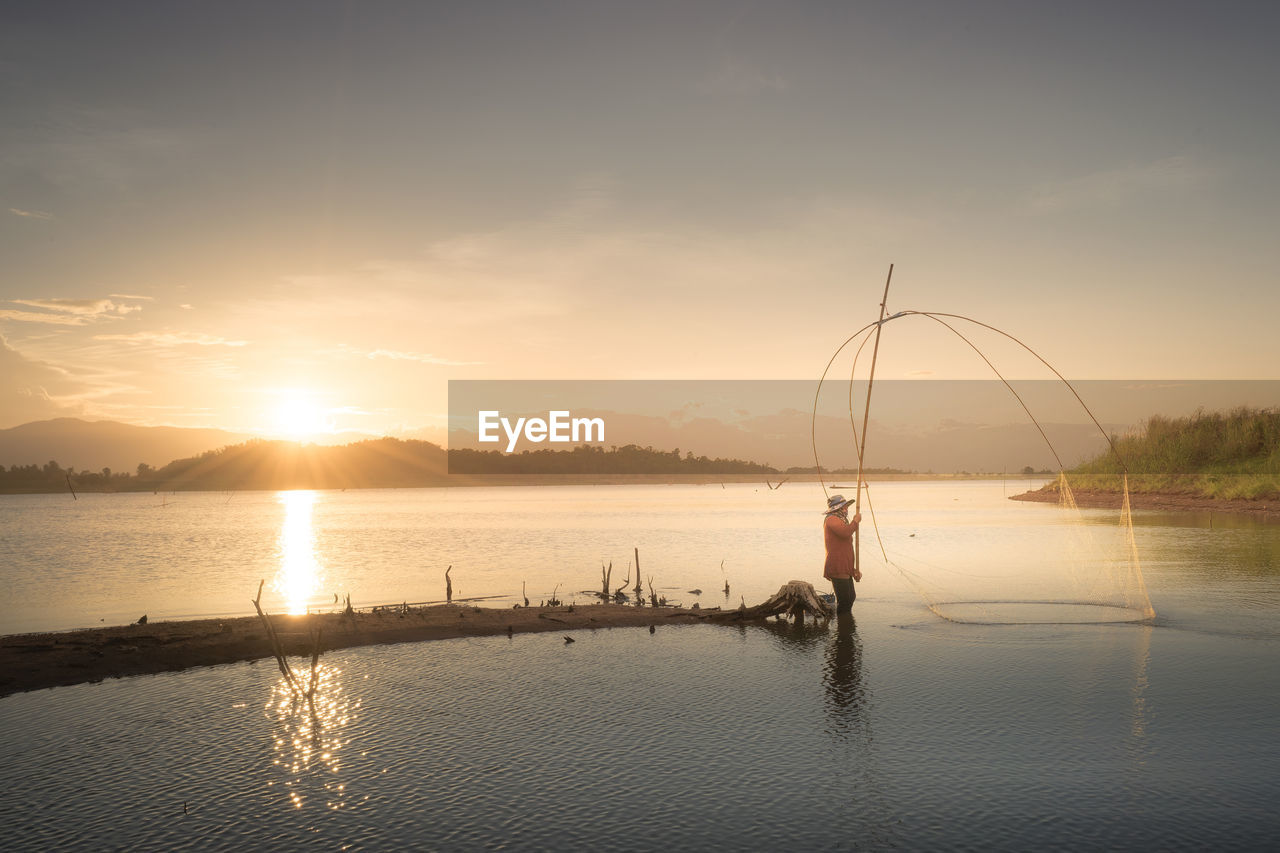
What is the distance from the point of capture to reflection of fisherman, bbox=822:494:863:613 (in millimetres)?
22577

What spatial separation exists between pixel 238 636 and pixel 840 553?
1550cm

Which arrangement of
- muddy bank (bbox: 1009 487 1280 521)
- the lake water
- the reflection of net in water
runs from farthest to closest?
muddy bank (bbox: 1009 487 1280 521)
the reflection of net in water
the lake water

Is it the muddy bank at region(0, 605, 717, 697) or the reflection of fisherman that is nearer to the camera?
the muddy bank at region(0, 605, 717, 697)

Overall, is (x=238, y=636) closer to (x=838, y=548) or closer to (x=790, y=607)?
(x=790, y=607)

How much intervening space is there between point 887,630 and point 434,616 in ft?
41.5

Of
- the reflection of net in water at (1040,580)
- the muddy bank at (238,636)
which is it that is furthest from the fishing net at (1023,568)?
the muddy bank at (238,636)

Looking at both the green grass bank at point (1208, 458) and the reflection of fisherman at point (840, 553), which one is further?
the green grass bank at point (1208, 458)

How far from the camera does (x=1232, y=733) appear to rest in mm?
13320

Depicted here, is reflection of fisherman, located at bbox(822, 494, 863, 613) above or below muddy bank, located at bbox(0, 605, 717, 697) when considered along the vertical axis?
above

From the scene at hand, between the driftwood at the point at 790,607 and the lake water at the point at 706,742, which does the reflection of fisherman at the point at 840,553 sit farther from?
the lake water at the point at 706,742

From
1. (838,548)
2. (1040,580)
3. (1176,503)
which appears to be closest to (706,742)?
(838,548)

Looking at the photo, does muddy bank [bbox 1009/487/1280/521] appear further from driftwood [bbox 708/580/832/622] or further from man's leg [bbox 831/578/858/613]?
driftwood [bbox 708/580/832/622]

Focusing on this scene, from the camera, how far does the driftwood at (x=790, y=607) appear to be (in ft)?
76.7

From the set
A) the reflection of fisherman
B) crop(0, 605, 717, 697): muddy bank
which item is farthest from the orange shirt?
crop(0, 605, 717, 697): muddy bank
